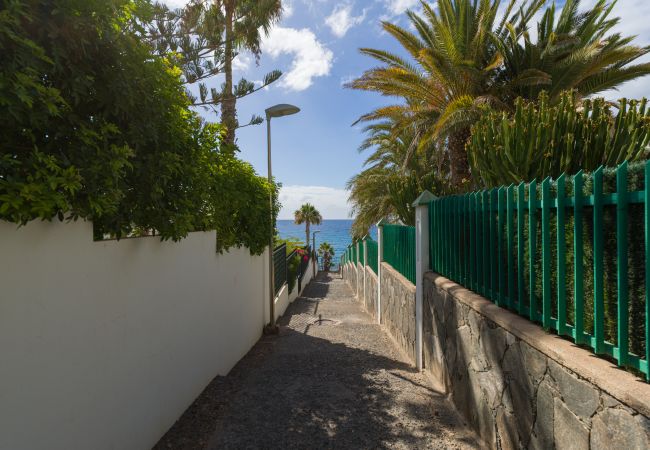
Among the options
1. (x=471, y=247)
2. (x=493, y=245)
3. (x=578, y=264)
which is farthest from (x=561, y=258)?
(x=471, y=247)

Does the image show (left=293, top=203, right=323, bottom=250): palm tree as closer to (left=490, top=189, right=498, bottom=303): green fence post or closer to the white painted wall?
the white painted wall

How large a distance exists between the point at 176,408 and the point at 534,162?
4743mm

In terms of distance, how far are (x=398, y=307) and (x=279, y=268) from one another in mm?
4720

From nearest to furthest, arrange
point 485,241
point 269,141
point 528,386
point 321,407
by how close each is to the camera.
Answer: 1. point 528,386
2. point 485,241
3. point 321,407
4. point 269,141

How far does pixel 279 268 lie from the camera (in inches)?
412

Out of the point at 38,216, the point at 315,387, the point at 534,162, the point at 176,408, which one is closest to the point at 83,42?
the point at 38,216

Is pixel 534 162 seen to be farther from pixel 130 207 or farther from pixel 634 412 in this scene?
pixel 130 207

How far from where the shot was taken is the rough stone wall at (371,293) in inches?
376

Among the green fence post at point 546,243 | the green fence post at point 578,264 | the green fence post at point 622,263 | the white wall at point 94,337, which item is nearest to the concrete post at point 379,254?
the white wall at point 94,337

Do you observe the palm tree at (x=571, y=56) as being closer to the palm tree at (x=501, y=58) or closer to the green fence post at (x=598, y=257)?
the palm tree at (x=501, y=58)

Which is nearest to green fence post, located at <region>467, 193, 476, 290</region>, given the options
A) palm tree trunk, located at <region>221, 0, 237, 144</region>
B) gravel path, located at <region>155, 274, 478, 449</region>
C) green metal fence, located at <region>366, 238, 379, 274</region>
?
gravel path, located at <region>155, 274, 478, 449</region>

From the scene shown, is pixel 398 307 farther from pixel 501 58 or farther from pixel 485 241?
pixel 501 58

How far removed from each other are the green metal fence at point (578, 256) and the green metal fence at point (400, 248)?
236 centimetres

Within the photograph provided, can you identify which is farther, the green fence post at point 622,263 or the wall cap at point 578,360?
the green fence post at point 622,263
